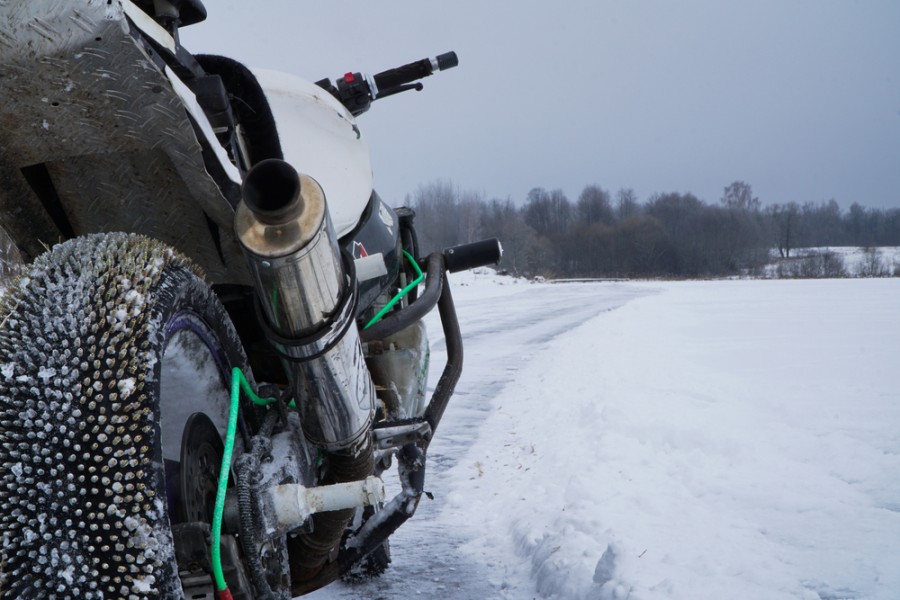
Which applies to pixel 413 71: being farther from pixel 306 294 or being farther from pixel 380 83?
pixel 306 294

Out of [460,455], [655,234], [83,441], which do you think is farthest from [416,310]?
[655,234]

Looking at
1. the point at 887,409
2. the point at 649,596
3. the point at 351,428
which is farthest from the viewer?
the point at 887,409

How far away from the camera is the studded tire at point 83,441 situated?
102 cm

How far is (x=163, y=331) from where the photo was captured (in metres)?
1.17

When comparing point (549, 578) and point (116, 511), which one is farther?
point (549, 578)

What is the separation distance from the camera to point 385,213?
2.69 m

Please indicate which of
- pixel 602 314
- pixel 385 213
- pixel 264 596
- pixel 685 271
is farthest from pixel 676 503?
pixel 685 271

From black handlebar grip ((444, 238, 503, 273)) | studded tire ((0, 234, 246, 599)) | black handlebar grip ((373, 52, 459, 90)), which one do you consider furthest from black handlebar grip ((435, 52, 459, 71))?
studded tire ((0, 234, 246, 599))

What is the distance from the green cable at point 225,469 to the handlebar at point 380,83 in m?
1.65

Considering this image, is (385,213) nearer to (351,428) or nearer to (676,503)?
(351,428)

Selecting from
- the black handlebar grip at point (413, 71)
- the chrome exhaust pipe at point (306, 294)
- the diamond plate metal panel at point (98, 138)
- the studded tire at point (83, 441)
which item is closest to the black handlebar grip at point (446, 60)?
the black handlebar grip at point (413, 71)

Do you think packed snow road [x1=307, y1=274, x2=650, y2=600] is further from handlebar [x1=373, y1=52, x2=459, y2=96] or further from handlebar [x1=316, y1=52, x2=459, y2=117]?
handlebar [x1=373, y1=52, x2=459, y2=96]

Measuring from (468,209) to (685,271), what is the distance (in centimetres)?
2550

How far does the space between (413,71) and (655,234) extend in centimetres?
A: 8192
